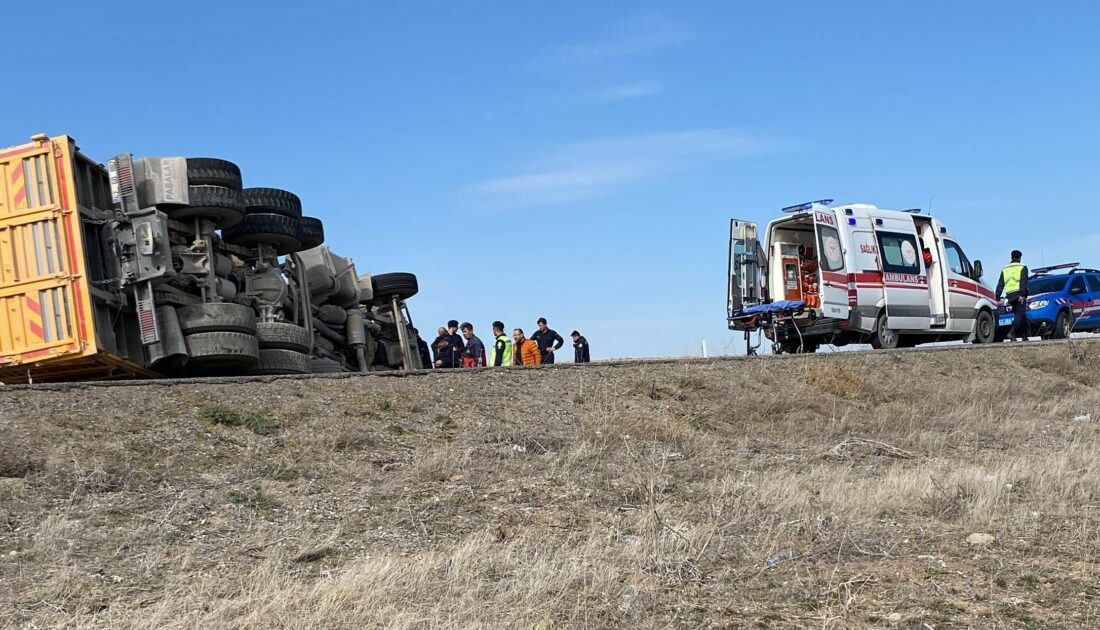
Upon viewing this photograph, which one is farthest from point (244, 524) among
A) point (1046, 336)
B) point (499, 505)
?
point (1046, 336)

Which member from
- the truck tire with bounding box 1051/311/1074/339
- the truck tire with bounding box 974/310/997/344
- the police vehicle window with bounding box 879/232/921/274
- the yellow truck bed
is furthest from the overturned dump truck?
the truck tire with bounding box 1051/311/1074/339

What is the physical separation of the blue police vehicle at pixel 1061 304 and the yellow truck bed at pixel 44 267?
58.7ft

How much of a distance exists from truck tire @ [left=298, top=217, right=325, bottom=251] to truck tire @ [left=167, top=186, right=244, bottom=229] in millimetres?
1738

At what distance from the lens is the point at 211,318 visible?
1307 centimetres

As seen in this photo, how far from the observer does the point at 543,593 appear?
6332 mm

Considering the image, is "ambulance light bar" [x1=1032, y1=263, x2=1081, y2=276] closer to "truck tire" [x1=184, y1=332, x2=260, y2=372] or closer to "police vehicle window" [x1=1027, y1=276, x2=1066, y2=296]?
"police vehicle window" [x1=1027, y1=276, x2=1066, y2=296]

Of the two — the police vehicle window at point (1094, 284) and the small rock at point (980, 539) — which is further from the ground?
the police vehicle window at point (1094, 284)

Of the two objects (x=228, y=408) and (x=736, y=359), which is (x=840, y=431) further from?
(x=228, y=408)

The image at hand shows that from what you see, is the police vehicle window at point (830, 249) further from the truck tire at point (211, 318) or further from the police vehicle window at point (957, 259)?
the truck tire at point (211, 318)

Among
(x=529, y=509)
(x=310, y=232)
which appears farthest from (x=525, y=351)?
(x=529, y=509)

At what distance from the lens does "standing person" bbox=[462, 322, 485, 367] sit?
62.2 ft

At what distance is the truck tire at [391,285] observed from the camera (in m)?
20.3

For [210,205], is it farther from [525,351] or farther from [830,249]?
[830,249]

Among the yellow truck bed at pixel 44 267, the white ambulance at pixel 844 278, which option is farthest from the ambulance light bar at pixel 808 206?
the yellow truck bed at pixel 44 267
